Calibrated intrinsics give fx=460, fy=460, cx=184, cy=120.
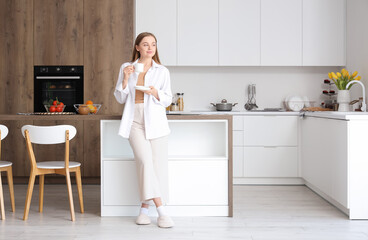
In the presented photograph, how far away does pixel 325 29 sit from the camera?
5.52 metres

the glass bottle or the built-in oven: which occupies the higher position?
the built-in oven

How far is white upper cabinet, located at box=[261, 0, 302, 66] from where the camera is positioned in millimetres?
5523

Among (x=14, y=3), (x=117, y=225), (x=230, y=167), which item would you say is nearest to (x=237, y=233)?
(x=230, y=167)

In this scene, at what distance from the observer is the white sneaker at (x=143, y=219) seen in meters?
3.38

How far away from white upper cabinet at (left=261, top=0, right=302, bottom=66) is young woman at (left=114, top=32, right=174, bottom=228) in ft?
8.01

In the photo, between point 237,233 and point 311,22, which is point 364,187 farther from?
point 311,22

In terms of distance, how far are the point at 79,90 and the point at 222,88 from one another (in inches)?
71.3

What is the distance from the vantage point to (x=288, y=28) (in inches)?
218

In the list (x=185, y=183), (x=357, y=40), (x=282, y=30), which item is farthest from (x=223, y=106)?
(x=185, y=183)

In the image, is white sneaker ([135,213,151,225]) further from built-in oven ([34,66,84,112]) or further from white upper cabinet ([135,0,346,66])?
white upper cabinet ([135,0,346,66])

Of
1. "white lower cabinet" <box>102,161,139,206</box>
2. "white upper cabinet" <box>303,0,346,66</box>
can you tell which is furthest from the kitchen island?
"white upper cabinet" <box>303,0,346,66</box>

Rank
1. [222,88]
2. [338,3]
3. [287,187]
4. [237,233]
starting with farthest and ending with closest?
[222,88]
[338,3]
[287,187]
[237,233]

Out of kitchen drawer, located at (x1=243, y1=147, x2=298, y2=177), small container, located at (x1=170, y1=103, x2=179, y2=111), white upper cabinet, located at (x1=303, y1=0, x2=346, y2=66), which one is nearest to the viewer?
kitchen drawer, located at (x1=243, y1=147, x2=298, y2=177)

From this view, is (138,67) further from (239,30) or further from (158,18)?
(239,30)
